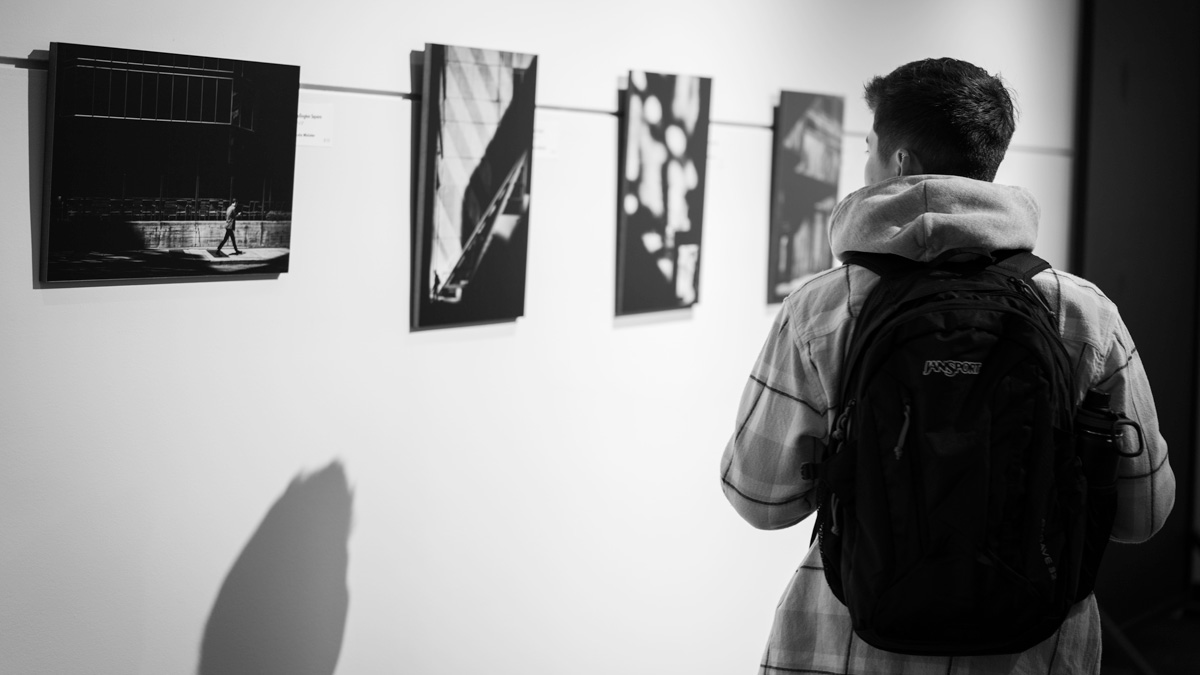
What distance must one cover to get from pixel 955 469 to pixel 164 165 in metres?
1.46

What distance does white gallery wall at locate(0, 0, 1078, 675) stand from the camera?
207cm

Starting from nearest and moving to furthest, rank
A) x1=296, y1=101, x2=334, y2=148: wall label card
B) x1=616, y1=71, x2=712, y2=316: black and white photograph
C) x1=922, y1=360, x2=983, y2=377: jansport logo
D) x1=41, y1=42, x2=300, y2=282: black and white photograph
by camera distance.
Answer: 1. x1=922, y1=360, x2=983, y2=377: jansport logo
2. x1=41, y1=42, x2=300, y2=282: black and white photograph
3. x1=296, y1=101, x2=334, y2=148: wall label card
4. x1=616, y1=71, x2=712, y2=316: black and white photograph

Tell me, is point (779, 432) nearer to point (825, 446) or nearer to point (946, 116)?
point (825, 446)

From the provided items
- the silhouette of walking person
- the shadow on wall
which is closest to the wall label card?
the silhouette of walking person

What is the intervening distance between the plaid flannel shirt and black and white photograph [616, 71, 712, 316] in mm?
1272

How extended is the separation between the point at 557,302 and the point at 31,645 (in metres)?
1.43

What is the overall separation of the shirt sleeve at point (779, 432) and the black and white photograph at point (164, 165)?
41.1 inches

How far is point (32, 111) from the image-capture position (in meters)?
1.96

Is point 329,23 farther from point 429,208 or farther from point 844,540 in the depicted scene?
point 844,540

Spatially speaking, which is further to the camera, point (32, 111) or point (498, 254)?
point (498, 254)

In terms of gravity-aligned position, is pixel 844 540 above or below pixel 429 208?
below

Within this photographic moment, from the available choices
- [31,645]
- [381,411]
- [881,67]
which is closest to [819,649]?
[381,411]

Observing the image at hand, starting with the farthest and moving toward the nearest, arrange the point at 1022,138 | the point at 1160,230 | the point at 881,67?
the point at 1160,230 < the point at 1022,138 < the point at 881,67

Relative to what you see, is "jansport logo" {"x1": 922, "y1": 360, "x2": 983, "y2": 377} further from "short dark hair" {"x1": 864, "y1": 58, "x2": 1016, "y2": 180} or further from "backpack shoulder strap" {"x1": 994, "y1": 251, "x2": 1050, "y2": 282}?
"short dark hair" {"x1": 864, "y1": 58, "x2": 1016, "y2": 180}
